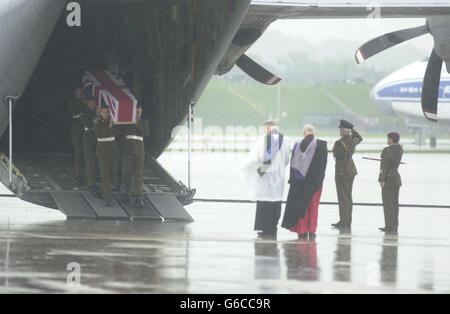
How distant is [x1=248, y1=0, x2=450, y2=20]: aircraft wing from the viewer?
1808 centimetres

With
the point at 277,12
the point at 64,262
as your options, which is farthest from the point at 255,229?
the point at 277,12

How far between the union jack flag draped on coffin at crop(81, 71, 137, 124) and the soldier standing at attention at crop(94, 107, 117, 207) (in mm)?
517

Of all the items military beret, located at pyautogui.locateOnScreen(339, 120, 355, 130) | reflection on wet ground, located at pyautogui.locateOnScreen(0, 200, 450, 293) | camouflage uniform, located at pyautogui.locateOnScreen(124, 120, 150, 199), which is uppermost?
military beret, located at pyautogui.locateOnScreen(339, 120, 355, 130)

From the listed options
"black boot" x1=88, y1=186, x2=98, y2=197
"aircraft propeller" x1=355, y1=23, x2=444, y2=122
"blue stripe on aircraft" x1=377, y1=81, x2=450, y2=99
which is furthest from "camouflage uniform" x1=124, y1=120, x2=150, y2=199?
"blue stripe on aircraft" x1=377, y1=81, x2=450, y2=99

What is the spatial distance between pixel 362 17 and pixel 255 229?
752 centimetres

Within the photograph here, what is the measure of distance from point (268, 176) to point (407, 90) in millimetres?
37813

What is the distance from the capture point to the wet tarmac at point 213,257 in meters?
9.62

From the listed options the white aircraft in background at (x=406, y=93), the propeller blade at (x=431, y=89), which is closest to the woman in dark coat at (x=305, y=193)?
the propeller blade at (x=431, y=89)

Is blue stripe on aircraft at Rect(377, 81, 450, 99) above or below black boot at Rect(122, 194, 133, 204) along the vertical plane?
above

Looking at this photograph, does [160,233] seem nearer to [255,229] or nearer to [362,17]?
[255,229]

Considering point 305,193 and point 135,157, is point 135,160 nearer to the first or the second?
point 135,157

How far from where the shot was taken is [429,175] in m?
34.8

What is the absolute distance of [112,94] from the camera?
17.8 m

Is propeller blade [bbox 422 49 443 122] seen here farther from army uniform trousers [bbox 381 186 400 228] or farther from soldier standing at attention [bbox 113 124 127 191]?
soldier standing at attention [bbox 113 124 127 191]
